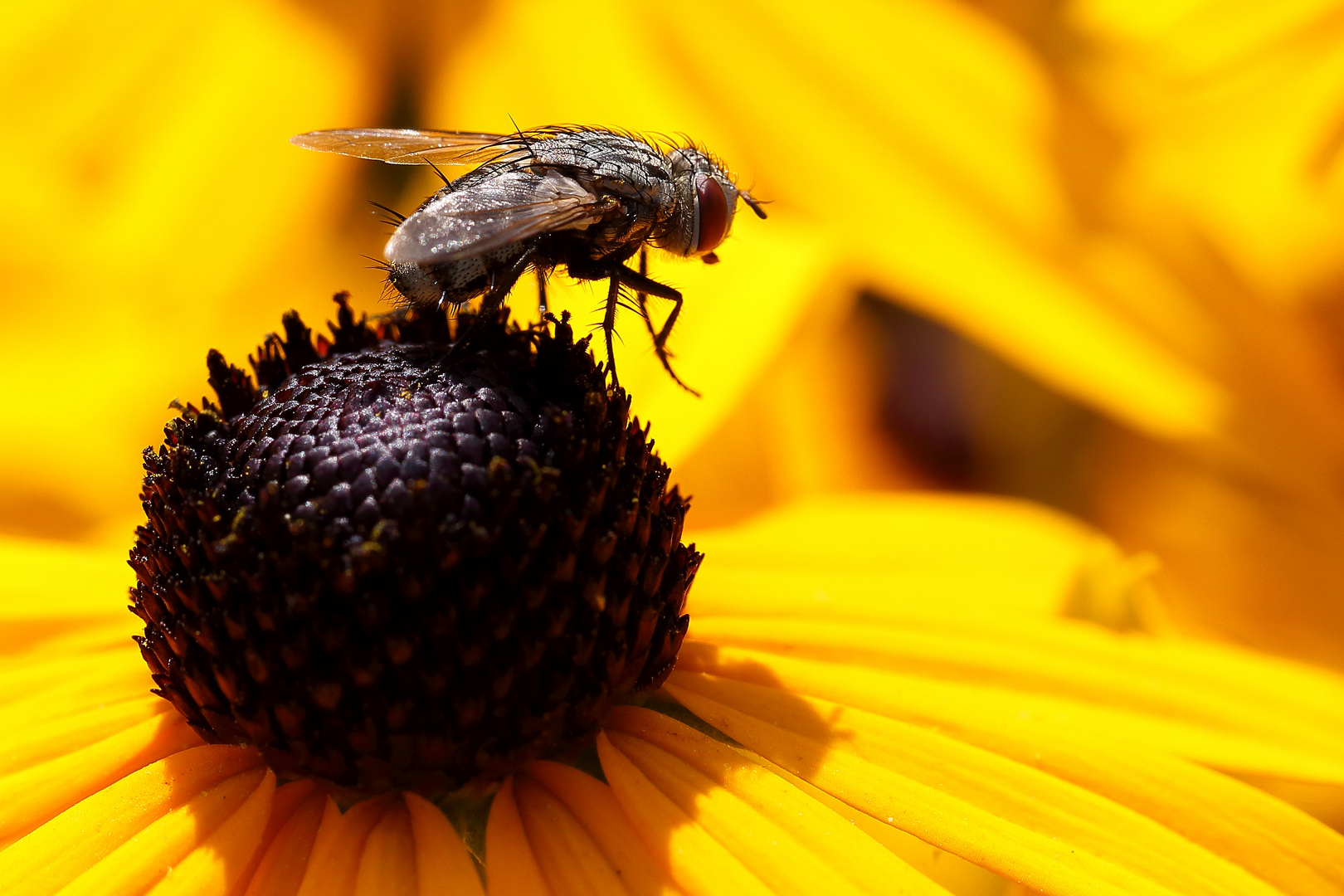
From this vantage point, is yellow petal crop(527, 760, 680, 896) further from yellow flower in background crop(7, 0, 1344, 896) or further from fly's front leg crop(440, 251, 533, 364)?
fly's front leg crop(440, 251, 533, 364)

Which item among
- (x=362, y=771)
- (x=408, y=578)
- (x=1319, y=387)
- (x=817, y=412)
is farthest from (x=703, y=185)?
(x=1319, y=387)

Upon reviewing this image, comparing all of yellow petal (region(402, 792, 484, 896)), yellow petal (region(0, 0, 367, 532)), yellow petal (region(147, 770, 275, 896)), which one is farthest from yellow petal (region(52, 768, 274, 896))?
yellow petal (region(0, 0, 367, 532))

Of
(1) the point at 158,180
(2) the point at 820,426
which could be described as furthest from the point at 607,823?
(1) the point at 158,180

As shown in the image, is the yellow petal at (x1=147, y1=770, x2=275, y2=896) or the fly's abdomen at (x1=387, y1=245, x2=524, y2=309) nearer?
the yellow petal at (x1=147, y1=770, x2=275, y2=896)

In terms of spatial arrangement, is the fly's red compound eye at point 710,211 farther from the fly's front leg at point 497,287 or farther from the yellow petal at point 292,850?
the yellow petal at point 292,850

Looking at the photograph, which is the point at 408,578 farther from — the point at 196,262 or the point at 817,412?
the point at 196,262

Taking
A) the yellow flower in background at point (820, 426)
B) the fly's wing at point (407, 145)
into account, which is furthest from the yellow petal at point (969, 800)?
the fly's wing at point (407, 145)
